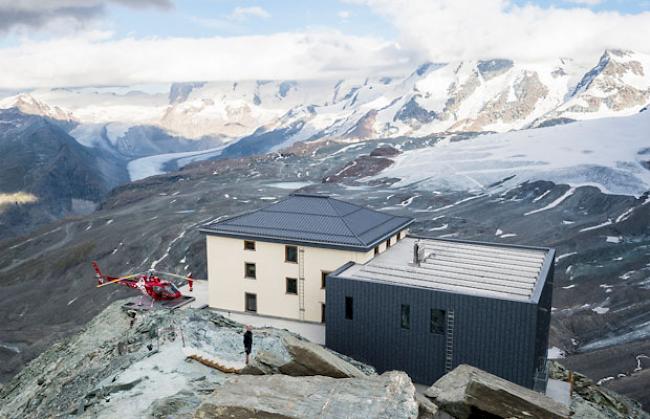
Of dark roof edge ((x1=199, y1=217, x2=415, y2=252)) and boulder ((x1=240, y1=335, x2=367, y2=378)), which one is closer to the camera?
boulder ((x1=240, y1=335, x2=367, y2=378))

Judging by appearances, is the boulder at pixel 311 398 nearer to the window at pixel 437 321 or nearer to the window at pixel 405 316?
the window at pixel 437 321

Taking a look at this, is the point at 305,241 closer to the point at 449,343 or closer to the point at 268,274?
the point at 268,274

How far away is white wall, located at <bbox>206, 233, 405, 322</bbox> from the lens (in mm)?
32000

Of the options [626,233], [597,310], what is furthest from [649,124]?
[597,310]

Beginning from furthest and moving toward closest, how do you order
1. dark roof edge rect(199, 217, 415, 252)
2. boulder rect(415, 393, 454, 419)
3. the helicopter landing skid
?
the helicopter landing skid
dark roof edge rect(199, 217, 415, 252)
boulder rect(415, 393, 454, 419)

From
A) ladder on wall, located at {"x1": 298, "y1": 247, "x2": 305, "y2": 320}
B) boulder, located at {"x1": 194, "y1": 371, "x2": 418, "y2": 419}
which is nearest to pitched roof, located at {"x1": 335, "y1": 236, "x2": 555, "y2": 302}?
ladder on wall, located at {"x1": 298, "y1": 247, "x2": 305, "y2": 320}

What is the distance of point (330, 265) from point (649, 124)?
5254 inches

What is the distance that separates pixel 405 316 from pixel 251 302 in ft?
36.5

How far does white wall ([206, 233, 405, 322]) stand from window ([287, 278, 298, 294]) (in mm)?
210

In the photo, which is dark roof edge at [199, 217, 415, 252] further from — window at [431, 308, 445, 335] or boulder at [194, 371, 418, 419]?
boulder at [194, 371, 418, 419]

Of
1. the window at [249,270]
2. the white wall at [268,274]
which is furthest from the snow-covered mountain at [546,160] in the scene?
the window at [249,270]

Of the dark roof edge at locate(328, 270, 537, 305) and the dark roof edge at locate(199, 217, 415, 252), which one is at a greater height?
the dark roof edge at locate(199, 217, 415, 252)

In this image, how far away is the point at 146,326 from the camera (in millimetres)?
26844

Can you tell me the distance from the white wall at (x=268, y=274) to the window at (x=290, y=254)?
0.18 metres
